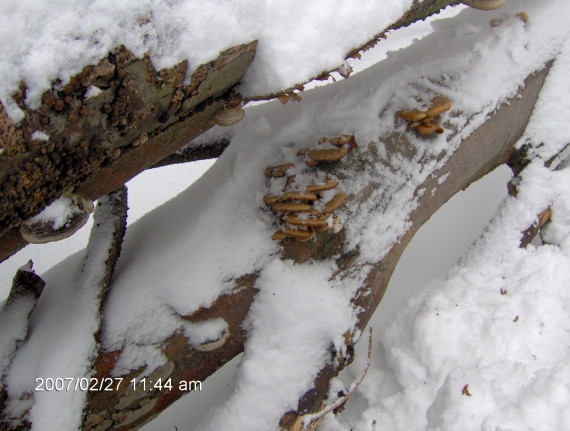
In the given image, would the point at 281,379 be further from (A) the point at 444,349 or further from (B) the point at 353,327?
(A) the point at 444,349

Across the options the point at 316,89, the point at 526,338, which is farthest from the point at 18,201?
the point at 526,338

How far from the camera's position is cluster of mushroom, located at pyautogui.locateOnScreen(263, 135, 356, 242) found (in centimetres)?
125

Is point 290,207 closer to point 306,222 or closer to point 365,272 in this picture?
point 306,222

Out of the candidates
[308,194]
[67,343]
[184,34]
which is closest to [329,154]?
[308,194]

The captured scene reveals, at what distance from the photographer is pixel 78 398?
3.82ft

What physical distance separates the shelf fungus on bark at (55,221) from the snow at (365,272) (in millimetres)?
370

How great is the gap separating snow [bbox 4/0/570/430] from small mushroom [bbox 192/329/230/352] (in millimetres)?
27

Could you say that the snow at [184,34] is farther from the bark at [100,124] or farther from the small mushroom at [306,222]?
the small mushroom at [306,222]

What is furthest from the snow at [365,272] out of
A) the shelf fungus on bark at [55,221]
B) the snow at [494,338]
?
the shelf fungus on bark at [55,221]

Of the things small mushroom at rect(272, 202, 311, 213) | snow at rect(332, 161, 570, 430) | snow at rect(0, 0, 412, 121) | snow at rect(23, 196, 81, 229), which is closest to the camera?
snow at rect(0, 0, 412, 121)

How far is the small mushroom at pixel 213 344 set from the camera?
1.30m

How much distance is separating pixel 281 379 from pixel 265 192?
0.54m

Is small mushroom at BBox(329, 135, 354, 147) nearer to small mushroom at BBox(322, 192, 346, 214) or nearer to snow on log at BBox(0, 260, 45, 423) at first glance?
small mushroom at BBox(322, 192, 346, 214)

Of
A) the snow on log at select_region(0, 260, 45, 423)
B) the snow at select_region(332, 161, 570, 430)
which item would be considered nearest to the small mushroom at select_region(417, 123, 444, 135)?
the snow at select_region(332, 161, 570, 430)
